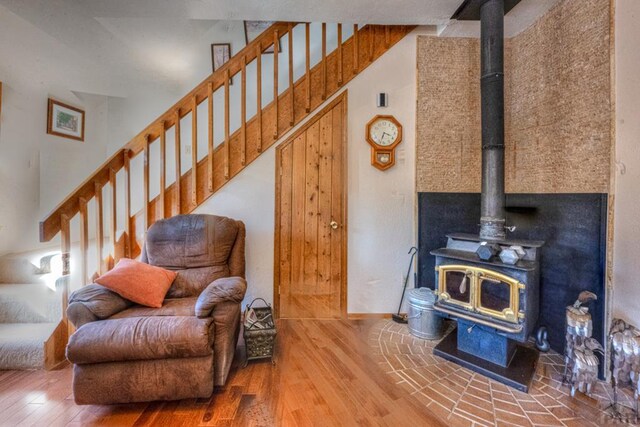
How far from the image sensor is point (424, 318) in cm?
232

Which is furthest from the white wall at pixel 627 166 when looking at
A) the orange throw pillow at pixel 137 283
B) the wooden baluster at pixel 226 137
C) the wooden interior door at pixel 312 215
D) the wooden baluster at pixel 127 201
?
the wooden baluster at pixel 127 201

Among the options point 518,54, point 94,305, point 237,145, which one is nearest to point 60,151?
point 237,145

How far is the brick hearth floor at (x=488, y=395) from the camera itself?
4.79ft

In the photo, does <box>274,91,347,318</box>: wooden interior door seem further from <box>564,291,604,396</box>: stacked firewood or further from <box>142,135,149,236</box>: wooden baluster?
<box>564,291,604,396</box>: stacked firewood

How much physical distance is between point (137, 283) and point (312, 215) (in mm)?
1535

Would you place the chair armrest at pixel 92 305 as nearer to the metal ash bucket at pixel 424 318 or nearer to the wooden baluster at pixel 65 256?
the wooden baluster at pixel 65 256

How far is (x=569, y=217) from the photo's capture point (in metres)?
1.99

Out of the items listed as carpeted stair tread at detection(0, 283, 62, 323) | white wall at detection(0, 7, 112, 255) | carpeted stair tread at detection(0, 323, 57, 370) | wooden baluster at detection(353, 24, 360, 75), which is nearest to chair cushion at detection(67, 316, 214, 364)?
carpeted stair tread at detection(0, 323, 57, 370)

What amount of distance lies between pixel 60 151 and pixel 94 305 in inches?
83.2

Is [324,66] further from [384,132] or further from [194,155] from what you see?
[194,155]

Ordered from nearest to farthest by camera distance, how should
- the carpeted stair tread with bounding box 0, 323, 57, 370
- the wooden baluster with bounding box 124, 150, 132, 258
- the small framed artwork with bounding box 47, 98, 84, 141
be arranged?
the carpeted stair tread with bounding box 0, 323, 57, 370
the wooden baluster with bounding box 124, 150, 132, 258
the small framed artwork with bounding box 47, 98, 84, 141

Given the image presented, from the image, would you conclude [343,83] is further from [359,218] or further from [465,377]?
[465,377]

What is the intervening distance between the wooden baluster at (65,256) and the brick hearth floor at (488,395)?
2.44 meters

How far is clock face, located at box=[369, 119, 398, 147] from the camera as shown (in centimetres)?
267
